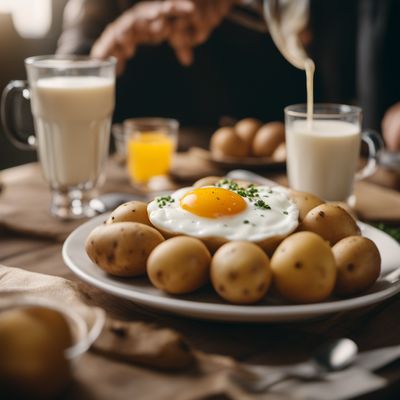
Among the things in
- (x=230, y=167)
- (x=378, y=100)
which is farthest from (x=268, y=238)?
(x=378, y=100)

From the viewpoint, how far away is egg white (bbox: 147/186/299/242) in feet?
3.02

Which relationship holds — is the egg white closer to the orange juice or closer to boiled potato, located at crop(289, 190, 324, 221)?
boiled potato, located at crop(289, 190, 324, 221)

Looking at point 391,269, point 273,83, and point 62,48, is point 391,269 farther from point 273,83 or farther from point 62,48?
point 273,83

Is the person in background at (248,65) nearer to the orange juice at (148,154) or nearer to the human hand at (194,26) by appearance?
the human hand at (194,26)

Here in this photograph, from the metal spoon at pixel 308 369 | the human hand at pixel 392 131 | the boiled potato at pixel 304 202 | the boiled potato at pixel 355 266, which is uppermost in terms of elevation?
the boiled potato at pixel 304 202

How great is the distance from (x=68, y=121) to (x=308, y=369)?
94 cm

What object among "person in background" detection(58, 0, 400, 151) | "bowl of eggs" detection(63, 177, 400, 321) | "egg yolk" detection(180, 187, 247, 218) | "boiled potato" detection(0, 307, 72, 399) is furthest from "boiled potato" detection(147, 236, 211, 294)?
"person in background" detection(58, 0, 400, 151)

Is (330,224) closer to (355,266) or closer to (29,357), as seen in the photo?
(355,266)

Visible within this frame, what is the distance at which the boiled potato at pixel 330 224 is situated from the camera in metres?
0.96

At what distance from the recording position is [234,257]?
0.81 metres

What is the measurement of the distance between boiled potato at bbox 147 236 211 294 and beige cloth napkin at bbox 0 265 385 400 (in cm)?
9

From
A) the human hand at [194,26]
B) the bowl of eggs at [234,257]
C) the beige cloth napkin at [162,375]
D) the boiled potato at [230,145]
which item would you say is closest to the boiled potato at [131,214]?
the bowl of eggs at [234,257]

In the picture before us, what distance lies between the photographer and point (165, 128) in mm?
1824

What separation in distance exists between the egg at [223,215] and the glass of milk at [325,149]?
1.54ft
